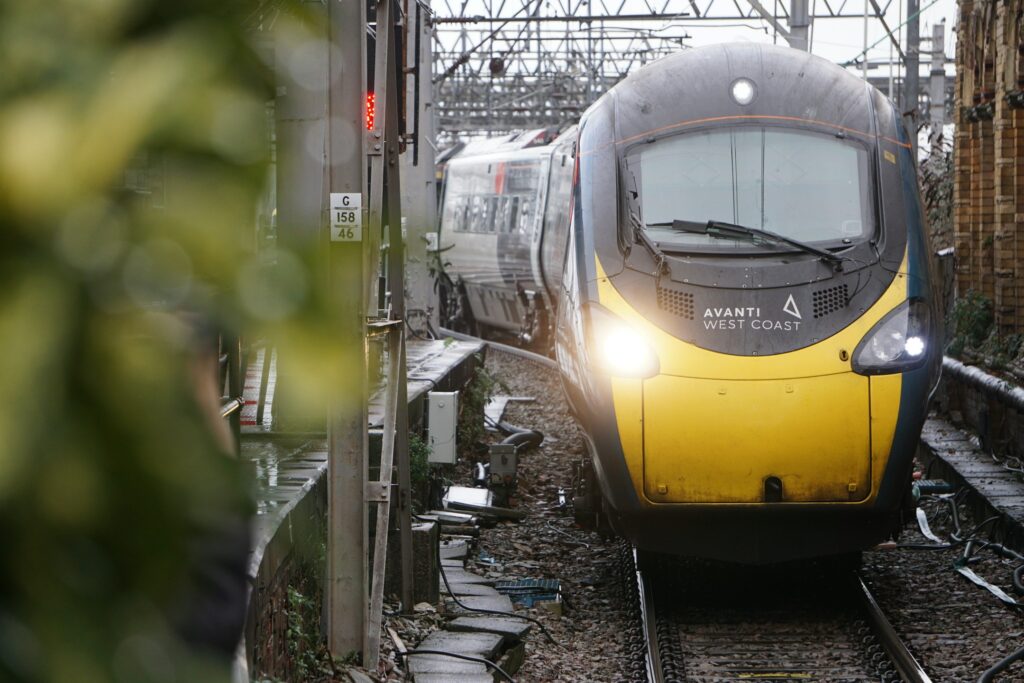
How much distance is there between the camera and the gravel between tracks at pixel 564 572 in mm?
7465

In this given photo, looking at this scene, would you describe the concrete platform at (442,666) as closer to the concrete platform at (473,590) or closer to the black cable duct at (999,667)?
the concrete platform at (473,590)

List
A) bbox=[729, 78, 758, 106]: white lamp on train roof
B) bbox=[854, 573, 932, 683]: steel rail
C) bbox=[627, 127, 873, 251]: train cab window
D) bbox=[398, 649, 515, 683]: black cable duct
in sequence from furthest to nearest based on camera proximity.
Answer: bbox=[729, 78, 758, 106]: white lamp on train roof < bbox=[627, 127, 873, 251]: train cab window < bbox=[854, 573, 932, 683]: steel rail < bbox=[398, 649, 515, 683]: black cable duct

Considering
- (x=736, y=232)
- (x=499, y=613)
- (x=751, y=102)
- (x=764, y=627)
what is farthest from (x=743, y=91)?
(x=499, y=613)

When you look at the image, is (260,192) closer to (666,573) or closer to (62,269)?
(62,269)

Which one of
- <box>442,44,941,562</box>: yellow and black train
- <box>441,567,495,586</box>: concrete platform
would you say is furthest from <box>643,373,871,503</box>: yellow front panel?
<box>441,567,495,586</box>: concrete platform

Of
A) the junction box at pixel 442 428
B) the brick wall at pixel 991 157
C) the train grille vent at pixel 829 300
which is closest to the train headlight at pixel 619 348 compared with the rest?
the train grille vent at pixel 829 300

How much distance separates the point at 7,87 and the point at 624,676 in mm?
6795

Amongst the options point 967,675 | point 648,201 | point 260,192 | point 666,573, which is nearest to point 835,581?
point 666,573

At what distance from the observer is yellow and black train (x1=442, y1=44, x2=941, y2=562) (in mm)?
7465

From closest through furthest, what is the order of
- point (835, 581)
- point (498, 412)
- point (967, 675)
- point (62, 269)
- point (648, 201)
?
point (62, 269), point (967, 675), point (648, 201), point (835, 581), point (498, 412)

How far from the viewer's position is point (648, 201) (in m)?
8.26

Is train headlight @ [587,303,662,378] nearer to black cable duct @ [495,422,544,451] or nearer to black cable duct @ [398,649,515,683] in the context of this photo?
black cable duct @ [398,649,515,683]

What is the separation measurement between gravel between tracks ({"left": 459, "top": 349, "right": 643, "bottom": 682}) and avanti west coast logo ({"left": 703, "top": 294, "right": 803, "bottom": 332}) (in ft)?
5.60

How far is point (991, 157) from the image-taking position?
15453 millimetres
